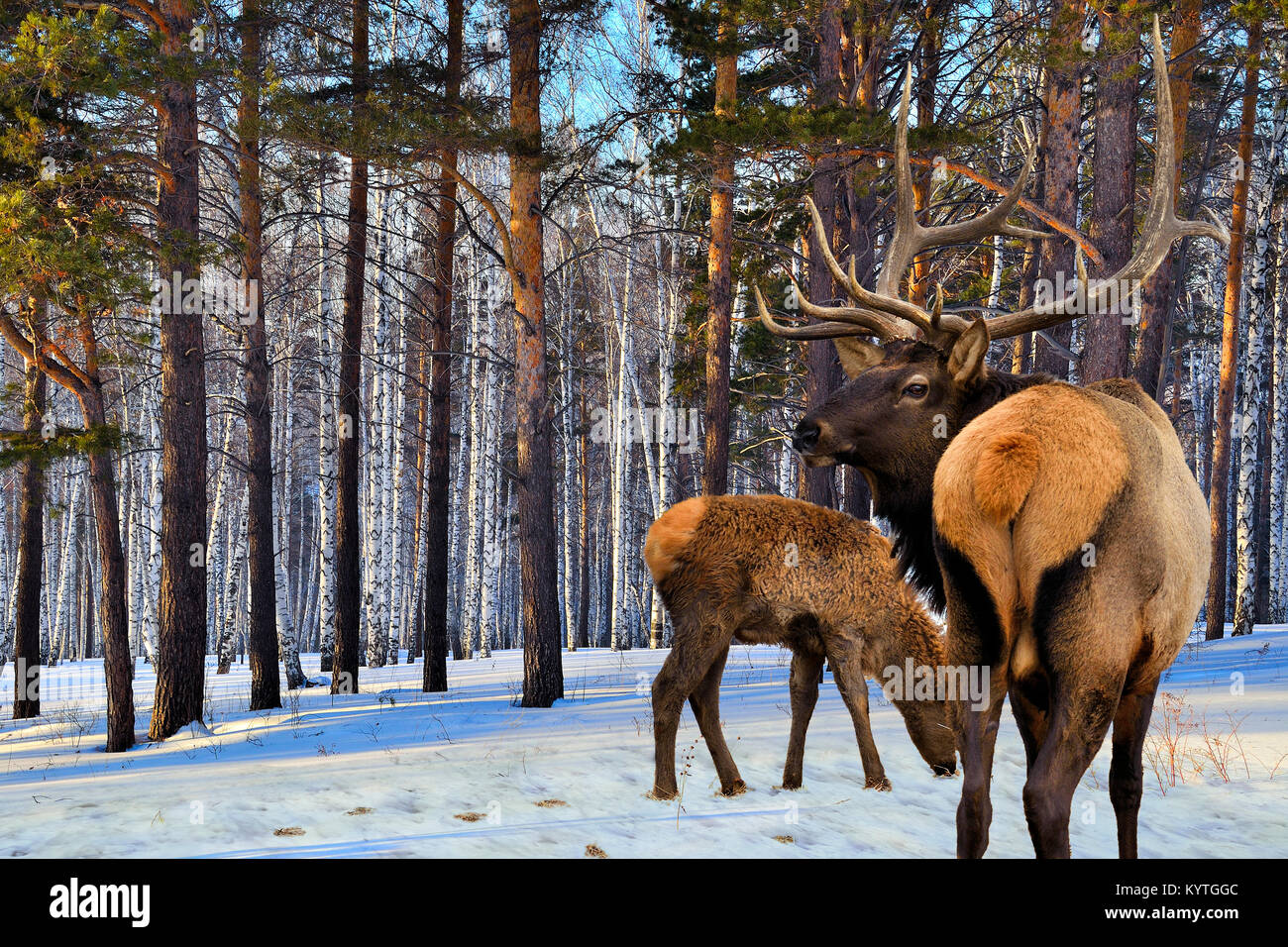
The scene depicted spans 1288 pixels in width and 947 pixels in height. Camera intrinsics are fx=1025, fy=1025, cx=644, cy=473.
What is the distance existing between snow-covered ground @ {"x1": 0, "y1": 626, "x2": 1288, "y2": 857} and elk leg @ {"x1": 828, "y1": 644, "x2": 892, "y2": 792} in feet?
0.52

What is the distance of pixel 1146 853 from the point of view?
5.18 m

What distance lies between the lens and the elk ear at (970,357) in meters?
3.79

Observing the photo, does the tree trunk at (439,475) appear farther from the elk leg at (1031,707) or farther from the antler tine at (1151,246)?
the elk leg at (1031,707)

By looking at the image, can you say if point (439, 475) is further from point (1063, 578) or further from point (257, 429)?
point (1063, 578)

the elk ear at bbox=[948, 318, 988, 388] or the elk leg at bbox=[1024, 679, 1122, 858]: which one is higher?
the elk ear at bbox=[948, 318, 988, 388]

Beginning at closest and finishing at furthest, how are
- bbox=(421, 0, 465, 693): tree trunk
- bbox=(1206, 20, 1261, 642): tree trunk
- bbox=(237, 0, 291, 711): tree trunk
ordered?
1. bbox=(237, 0, 291, 711): tree trunk
2. bbox=(421, 0, 465, 693): tree trunk
3. bbox=(1206, 20, 1261, 642): tree trunk

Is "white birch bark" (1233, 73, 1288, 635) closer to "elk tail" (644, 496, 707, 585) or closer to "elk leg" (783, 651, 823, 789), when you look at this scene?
"elk leg" (783, 651, 823, 789)

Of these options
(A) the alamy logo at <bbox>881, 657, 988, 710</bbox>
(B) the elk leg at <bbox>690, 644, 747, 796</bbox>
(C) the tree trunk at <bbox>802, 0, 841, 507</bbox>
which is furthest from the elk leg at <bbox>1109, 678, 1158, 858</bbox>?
(C) the tree trunk at <bbox>802, 0, 841, 507</bbox>

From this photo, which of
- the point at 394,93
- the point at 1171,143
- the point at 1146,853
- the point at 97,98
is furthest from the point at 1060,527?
the point at 97,98

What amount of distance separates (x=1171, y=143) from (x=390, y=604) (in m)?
19.6

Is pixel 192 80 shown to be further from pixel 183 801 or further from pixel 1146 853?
pixel 1146 853

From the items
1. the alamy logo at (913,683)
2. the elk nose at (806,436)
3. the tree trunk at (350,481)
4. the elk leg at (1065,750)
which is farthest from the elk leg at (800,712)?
the tree trunk at (350,481)

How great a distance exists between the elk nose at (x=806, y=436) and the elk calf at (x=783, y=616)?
2397 mm

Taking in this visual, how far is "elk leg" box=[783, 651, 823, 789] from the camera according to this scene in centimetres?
653
